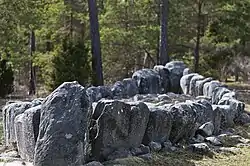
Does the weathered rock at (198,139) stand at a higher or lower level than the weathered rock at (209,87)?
lower

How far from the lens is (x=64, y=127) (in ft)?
15.8

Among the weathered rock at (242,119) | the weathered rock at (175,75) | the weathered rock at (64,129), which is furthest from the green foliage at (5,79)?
the weathered rock at (64,129)

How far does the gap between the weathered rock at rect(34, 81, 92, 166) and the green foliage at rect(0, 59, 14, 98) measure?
872 cm

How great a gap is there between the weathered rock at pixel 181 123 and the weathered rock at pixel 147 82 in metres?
3.77

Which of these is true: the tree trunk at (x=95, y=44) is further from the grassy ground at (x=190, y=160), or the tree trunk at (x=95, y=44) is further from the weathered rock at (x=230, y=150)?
the grassy ground at (x=190, y=160)

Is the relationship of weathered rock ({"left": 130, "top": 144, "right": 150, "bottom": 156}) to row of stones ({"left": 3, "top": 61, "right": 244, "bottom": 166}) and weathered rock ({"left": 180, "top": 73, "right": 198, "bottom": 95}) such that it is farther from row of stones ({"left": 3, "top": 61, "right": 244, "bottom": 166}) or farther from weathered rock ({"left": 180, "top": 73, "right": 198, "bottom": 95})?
weathered rock ({"left": 180, "top": 73, "right": 198, "bottom": 95})

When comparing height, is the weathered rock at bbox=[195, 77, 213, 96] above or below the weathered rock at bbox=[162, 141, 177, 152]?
above

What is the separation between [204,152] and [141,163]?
4.02 ft

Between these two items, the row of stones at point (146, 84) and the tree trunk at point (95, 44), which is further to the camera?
the tree trunk at point (95, 44)

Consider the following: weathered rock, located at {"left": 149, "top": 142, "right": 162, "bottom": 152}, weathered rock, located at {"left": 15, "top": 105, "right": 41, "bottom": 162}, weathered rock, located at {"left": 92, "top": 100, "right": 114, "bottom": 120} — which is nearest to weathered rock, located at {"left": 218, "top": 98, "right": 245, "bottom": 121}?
weathered rock, located at {"left": 149, "top": 142, "right": 162, "bottom": 152}

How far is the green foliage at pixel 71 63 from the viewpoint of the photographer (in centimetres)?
1264

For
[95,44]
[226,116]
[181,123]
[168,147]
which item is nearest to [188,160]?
[168,147]

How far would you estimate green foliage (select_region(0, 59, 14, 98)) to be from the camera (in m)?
13.3

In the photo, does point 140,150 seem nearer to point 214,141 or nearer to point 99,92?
point 214,141
